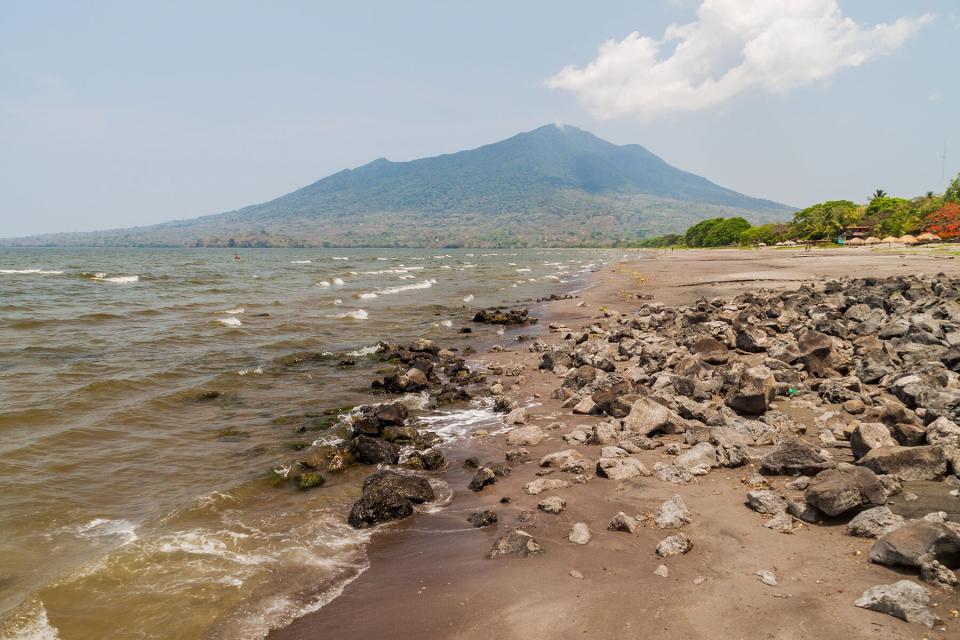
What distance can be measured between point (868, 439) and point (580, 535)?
4124mm

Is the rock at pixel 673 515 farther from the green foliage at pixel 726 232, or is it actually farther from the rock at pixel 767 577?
the green foliage at pixel 726 232

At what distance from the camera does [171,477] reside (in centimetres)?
929

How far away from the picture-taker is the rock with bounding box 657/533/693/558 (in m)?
5.77

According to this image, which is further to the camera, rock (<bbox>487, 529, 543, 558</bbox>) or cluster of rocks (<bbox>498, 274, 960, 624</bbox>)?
rock (<bbox>487, 529, 543, 558</bbox>)

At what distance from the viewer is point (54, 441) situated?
10.7 metres

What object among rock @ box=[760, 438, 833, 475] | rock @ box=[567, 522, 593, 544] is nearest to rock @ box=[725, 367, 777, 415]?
rock @ box=[760, 438, 833, 475]

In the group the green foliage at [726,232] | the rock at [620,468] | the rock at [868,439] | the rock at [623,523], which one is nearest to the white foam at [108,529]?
the rock at [623,523]

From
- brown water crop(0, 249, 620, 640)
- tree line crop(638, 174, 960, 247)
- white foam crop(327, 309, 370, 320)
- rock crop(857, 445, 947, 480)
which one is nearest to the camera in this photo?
brown water crop(0, 249, 620, 640)

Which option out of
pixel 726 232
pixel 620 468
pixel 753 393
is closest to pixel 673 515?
pixel 620 468

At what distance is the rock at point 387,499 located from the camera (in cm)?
759

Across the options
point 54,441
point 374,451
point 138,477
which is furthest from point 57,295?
point 374,451

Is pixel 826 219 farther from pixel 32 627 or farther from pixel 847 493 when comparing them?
pixel 32 627

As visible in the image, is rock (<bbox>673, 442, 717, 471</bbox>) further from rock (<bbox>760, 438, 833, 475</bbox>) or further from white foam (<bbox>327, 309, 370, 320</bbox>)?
white foam (<bbox>327, 309, 370, 320</bbox>)

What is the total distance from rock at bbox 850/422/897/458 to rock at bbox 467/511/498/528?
504 centimetres
